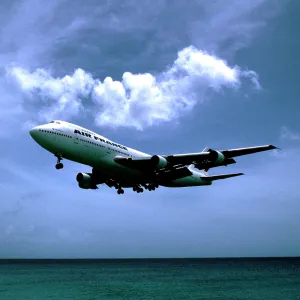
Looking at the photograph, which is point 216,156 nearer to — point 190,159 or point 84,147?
point 190,159

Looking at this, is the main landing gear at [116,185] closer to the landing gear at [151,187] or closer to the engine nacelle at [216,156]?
the landing gear at [151,187]

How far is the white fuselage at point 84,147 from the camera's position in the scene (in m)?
42.8

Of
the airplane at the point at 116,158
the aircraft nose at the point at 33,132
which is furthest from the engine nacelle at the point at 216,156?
the aircraft nose at the point at 33,132

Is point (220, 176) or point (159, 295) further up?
point (220, 176)

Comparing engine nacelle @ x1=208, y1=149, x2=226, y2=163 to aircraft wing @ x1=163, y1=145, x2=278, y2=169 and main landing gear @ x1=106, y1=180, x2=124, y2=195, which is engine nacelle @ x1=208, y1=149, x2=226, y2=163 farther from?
main landing gear @ x1=106, y1=180, x2=124, y2=195

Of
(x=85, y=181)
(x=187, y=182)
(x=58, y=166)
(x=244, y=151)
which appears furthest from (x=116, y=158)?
(x=187, y=182)

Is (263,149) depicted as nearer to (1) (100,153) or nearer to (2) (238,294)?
(1) (100,153)

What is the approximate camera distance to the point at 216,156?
46625mm

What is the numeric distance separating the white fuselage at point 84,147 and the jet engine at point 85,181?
5.62 metres

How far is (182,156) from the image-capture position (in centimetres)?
4850

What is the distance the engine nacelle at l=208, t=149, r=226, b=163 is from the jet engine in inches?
748

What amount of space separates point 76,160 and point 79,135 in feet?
9.91

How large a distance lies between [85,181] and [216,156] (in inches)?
795

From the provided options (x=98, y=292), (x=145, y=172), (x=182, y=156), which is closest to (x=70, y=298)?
(x=98, y=292)
